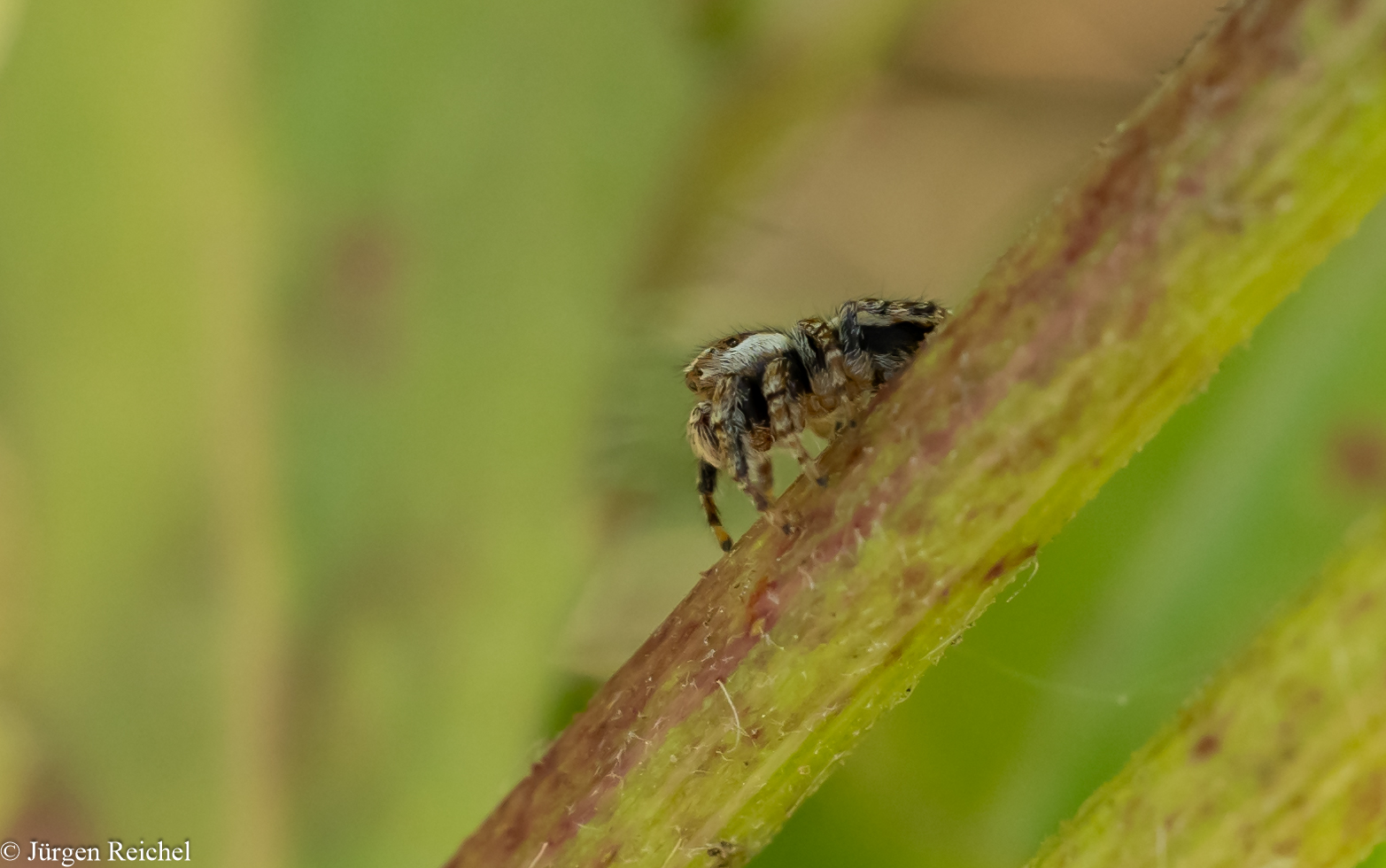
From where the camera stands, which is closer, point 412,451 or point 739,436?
point 739,436

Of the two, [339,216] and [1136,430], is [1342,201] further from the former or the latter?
[339,216]

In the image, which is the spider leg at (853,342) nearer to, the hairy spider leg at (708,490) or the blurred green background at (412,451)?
the hairy spider leg at (708,490)

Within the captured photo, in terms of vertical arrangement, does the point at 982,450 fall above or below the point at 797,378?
below

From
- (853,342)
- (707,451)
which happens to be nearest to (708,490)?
(707,451)

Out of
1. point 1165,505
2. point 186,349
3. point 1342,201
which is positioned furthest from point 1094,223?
point 186,349

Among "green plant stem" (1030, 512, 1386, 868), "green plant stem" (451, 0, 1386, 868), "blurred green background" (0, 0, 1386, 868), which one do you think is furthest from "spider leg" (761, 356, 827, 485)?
"blurred green background" (0, 0, 1386, 868)

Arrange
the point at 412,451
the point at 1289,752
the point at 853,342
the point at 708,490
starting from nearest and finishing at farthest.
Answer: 1. the point at 1289,752
2. the point at 853,342
3. the point at 708,490
4. the point at 412,451

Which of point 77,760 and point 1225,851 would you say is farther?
point 77,760

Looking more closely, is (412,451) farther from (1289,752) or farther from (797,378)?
(1289,752)
